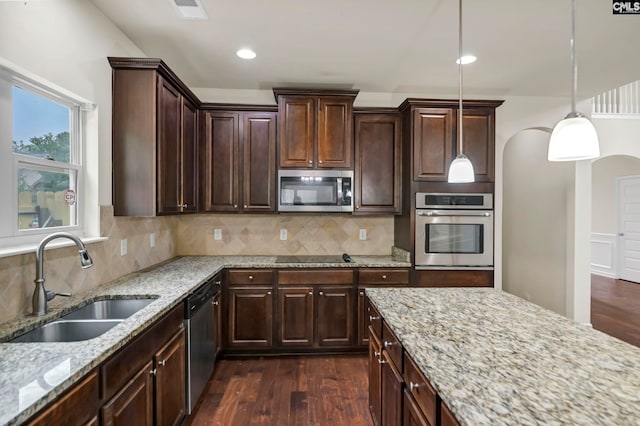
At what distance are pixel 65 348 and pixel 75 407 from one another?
0.85 feet

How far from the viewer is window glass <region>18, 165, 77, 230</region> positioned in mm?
1721

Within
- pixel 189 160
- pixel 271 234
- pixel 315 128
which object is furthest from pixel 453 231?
pixel 189 160

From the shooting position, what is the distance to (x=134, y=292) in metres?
2.01

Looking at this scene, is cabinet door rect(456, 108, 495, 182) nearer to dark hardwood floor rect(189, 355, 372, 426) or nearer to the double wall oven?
the double wall oven

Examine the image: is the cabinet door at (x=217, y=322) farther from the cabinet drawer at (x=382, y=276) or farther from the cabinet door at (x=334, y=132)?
the cabinet door at (x=334, y=132)

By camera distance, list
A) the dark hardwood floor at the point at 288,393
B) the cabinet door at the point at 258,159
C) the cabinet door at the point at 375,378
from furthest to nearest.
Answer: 1. the cabinet door at the point at 258,159
2. the dark hardwood floor at the point at 288,393
3. the cabinet door at the point at 375,378

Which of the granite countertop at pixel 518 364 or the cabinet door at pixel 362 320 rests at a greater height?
the granite countertop at pixel 518 364

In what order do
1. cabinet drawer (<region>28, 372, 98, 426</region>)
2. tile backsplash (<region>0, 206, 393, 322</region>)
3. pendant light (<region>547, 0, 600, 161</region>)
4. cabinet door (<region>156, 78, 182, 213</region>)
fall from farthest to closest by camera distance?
tile backsplash (<region>0, 206, 393, 322</region>)
cabinet door (<region>156, 78, 182, 213</region>)
pendant light (<region>547, 0, 600, 161</region>)
cabinet drawer (<region>28, 372, 98, 426</region>)

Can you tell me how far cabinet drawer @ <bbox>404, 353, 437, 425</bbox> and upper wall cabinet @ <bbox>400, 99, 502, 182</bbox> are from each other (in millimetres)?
2133

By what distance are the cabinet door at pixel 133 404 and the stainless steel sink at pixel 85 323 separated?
1.05ft

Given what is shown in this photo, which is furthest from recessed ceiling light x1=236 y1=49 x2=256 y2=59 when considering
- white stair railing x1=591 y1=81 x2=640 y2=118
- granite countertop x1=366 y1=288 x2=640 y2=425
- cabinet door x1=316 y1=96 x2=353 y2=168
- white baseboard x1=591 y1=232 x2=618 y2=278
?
white baseboard x1=591 y1=232 x2=618 y2=278

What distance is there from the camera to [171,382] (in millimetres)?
1882

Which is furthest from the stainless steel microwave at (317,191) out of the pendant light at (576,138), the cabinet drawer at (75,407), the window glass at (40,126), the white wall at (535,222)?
the white wall at (535,222)

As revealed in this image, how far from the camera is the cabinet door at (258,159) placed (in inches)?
131
